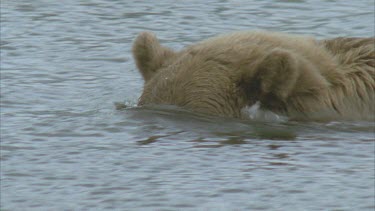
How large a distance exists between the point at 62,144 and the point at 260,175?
179 centimetres

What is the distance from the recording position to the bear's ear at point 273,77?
10.9 m

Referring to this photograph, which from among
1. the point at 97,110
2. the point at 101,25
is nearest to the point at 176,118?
the point at 97,110

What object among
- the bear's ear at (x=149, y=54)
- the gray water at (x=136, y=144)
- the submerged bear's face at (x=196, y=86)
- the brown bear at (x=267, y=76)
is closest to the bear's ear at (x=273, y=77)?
the brown bear at (x=267, y=76)

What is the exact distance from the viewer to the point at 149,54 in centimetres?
1159

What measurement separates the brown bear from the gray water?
5.5 inches

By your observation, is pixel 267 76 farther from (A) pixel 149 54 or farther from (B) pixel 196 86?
(A) pixel 149 54

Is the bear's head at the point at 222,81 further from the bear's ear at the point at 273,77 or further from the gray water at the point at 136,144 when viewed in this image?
the gray water at the point at 136,144

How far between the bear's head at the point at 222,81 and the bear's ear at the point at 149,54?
6.2 inches

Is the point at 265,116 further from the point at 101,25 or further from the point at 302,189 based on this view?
the point at 101,25

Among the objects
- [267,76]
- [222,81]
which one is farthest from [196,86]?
[267,76]

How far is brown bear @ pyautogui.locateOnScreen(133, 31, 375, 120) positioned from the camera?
438 inches

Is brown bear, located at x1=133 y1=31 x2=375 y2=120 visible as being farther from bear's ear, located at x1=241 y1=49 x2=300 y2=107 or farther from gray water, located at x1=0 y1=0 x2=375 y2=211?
gray water, located at x1=0 y1=0 x2=375 y2=211

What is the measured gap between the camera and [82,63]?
47.4 feet

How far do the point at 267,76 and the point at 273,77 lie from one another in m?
0.05
